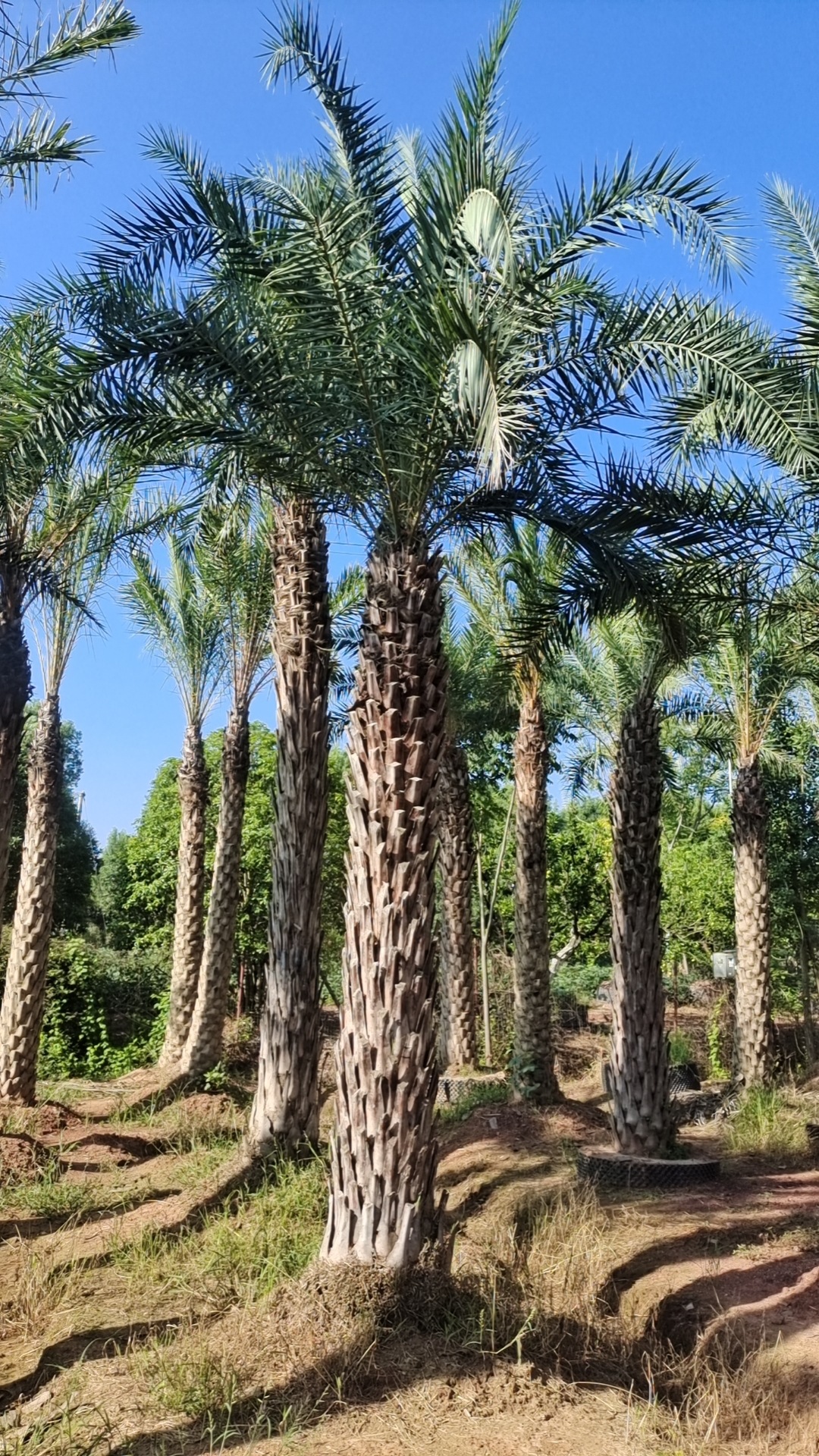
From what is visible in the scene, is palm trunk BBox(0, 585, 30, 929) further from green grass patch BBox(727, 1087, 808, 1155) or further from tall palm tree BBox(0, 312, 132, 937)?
green grass patch BBox(727, 1087, 808, 1155)

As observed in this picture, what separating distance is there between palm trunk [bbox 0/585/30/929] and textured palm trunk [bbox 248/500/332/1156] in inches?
93.4

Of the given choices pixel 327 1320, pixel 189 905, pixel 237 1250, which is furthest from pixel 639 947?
pixel 189 905

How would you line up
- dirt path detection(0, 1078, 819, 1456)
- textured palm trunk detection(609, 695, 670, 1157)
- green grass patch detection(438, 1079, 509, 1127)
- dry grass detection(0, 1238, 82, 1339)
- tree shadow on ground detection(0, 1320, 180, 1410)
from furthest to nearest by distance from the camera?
green grass patch detection(438, 1079, 509, 1127)
textured palm trunk detection(609, 695, 670, 1157)
dry grass detection(0, 1238, 82, 1339)
tree shadow on ground detection(0, 1320, 180, 1410)
dirt path detection(0, 1078, 819, 1456)

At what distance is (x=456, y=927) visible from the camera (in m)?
17.2

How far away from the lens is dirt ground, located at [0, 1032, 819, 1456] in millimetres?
4910

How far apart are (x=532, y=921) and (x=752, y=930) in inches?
149

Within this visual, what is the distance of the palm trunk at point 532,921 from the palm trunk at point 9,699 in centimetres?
720

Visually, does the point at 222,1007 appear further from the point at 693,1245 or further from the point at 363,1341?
the point at 363,1341

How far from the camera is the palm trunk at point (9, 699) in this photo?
9.62m

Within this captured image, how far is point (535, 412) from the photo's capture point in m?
7.38

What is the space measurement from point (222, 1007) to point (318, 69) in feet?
39.8

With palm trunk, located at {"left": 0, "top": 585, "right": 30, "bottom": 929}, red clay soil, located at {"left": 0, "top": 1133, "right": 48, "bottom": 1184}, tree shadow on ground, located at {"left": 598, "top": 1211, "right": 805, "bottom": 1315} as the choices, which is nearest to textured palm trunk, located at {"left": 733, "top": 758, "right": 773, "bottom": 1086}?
tree shadow on ground, located at {"left": 598, "top": 1211, "right": 805, "bottom": 1315}

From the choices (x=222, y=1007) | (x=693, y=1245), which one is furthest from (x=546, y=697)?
(x=693, y=1245)

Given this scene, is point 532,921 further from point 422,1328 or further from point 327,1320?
point 327,1320
